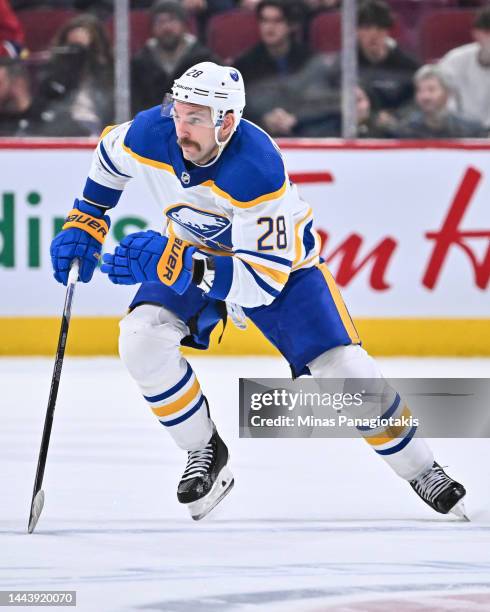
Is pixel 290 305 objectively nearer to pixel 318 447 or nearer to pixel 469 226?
pixel 318 447

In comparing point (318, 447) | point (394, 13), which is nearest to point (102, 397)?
point (318, 447)

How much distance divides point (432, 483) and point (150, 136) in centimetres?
111

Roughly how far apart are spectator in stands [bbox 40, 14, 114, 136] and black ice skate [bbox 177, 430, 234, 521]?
114 inches

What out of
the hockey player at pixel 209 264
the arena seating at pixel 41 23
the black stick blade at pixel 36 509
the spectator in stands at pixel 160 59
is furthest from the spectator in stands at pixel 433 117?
the black stick blade at pixel 36 509

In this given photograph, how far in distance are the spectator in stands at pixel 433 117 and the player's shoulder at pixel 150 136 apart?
2.97 metres

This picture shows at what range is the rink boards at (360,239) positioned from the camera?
21.7ft

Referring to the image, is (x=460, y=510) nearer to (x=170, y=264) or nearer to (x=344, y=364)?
(x=344, y=364)

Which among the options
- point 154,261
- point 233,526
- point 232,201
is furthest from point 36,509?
point 232,201

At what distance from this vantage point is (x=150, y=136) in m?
3.80

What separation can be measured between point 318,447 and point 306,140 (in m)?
2.26

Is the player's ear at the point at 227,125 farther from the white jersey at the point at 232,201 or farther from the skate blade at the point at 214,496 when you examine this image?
the skate blade at the point at 214,496

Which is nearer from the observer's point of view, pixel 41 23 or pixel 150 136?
pixel 150 136

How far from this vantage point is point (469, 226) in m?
6.66

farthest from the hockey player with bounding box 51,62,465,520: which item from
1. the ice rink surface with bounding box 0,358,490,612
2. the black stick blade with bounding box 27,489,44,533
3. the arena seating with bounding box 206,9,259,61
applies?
the arena seating with bounding box 206,9,259,61
